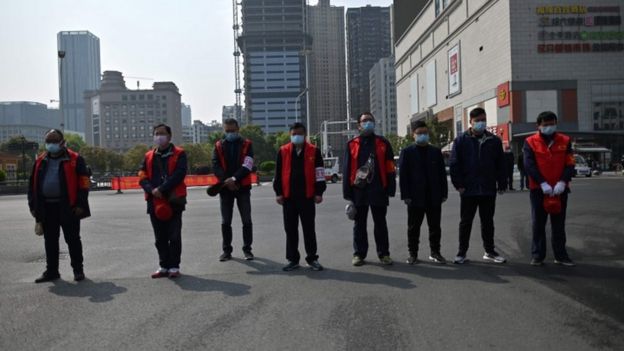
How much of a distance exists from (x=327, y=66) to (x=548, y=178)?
138 metres

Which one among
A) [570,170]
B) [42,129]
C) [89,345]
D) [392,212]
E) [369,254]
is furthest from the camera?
[42,129]

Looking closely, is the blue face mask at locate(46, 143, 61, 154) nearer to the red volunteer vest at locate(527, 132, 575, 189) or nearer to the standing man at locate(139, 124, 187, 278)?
the standing man at locate(139, 124, 187, 278)

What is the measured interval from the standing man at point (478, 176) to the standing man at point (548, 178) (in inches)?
15.4

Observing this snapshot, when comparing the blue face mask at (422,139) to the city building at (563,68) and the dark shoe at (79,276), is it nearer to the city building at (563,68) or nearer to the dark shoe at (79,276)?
the dark shoe at (79,276)

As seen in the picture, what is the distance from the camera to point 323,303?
4.96 m

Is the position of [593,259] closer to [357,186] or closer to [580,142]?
[357,186]

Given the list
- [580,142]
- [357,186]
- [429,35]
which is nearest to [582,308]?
[357,186]

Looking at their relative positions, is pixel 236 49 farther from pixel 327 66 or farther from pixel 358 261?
pixel 358 261

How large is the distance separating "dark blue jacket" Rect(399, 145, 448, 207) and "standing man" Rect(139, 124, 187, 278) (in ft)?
9.01

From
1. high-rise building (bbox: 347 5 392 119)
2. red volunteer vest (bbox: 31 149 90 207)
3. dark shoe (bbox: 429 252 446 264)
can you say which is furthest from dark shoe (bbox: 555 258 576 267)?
high-rise building (bbox: 347 5 392 119)

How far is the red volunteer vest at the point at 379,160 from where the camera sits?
6895 mm

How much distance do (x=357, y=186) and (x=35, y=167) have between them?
3941mm

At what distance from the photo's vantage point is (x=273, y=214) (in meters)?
13.9

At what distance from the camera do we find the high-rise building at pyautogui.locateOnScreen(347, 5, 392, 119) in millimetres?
156000
